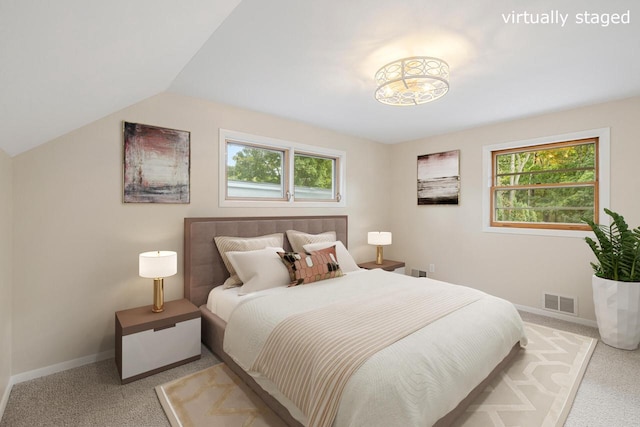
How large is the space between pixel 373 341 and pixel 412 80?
1.83 m

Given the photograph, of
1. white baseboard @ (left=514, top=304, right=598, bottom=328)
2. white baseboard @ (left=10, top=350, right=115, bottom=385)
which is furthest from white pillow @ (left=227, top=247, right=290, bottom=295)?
white baseboard @ (left=514, top=304, right=598, bottom=328)

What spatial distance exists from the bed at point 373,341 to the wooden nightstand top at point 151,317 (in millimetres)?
211

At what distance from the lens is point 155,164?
2676mm

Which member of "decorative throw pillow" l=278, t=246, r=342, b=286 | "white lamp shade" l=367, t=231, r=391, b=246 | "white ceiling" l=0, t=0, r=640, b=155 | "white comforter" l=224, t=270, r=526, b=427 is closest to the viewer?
"white ceiling" l=0, t=0, r=640, b=155

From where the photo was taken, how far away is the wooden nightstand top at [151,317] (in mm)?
A: 2133

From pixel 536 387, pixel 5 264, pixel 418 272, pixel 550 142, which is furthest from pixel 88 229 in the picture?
pixel 550 142

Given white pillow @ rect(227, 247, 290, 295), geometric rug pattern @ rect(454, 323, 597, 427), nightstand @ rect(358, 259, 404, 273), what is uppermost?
white pillow @ rect(227, 247, 290, 295)

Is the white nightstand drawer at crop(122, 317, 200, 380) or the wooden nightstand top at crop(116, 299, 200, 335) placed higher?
the wooden nightstand top at crop(116, 299, 200, 335)

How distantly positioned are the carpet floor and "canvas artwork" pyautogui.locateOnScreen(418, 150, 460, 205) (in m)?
2.40

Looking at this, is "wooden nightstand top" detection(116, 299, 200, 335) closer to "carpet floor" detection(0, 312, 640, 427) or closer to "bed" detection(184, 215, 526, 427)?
"bed" detection(184, 215, 526, 427)

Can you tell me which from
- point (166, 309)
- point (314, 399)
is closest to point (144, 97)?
point (166, 309)

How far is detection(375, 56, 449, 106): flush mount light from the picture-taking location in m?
2.00

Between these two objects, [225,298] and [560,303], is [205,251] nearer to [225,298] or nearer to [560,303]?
[225,298]

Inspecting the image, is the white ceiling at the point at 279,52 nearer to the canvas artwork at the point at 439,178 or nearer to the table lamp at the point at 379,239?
the canvas artwork at the point at 439,178
